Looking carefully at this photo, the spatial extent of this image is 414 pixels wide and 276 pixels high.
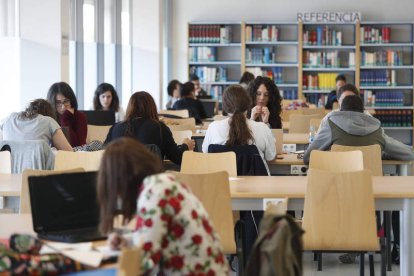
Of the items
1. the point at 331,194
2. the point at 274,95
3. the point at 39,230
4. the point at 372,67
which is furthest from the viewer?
the point at 372,67

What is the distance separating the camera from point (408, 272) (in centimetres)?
483

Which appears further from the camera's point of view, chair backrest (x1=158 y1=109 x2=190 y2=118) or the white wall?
the white wall

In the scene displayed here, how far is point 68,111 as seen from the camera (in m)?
7.65

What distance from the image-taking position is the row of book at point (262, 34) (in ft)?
48.6

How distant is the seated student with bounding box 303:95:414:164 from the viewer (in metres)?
6.85

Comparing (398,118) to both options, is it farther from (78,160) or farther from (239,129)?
(78,160)

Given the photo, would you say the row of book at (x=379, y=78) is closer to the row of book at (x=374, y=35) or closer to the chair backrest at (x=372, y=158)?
the row of book at (x=374, y=35)

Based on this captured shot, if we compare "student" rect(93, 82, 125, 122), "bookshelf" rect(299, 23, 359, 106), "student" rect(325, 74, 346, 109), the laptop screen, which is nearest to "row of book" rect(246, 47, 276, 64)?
"bookshelf" rect(299, 23, 359, 106)

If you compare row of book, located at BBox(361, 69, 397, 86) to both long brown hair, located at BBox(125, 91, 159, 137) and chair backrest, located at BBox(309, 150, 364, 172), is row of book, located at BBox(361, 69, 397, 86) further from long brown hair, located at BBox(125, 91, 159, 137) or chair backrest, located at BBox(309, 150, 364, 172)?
chair backrest, located at BBox(309, 150, 364, 172)

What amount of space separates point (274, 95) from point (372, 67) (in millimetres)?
6911

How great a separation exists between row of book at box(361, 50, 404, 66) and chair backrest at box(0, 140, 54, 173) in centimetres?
950

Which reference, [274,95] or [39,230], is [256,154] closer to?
[274,95]

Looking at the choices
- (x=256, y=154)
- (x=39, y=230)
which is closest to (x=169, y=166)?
(x=256, y=154)

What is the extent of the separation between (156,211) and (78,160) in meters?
2.56
